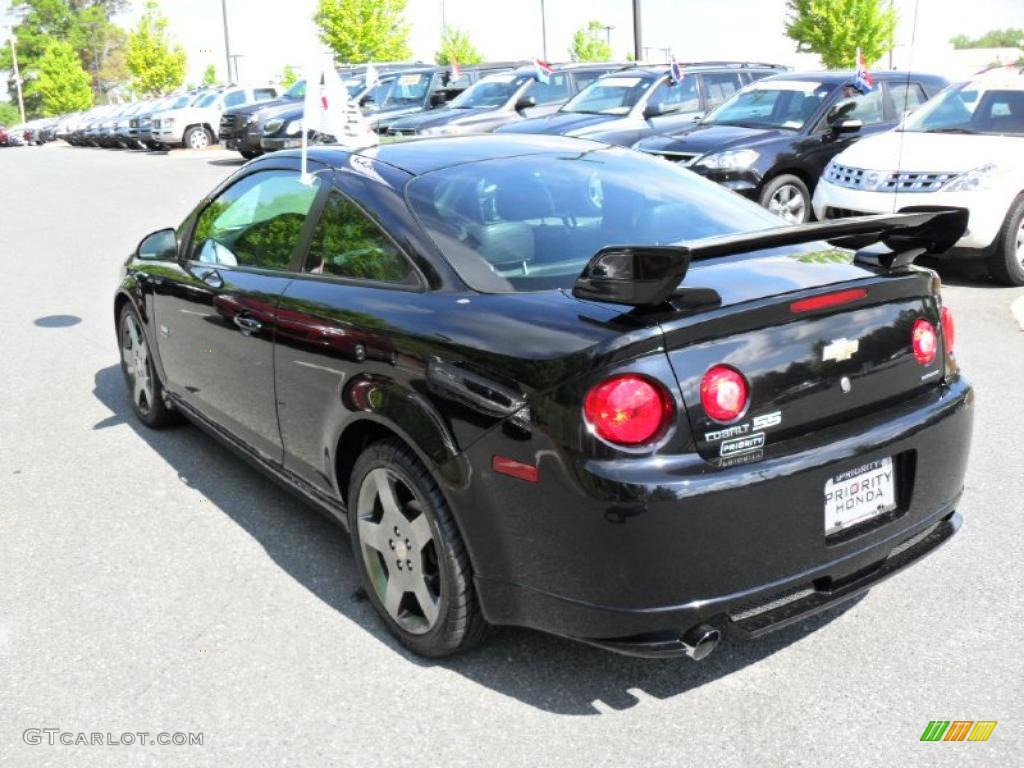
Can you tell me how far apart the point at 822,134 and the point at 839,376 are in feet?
28.6

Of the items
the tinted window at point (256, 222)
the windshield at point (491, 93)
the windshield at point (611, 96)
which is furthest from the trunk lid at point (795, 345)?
the windshield at point (491, 93)

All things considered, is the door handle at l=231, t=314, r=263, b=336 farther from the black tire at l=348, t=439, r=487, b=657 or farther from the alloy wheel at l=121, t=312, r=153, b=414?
the alloy wheel at l=121, t=312, r=153, b=414

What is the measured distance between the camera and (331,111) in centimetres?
493

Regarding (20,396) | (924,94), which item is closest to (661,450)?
(20,396)

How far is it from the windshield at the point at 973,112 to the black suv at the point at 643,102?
4000 mm

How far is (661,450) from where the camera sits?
2.85 meters

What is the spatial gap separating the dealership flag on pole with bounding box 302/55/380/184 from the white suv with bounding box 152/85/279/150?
29467mm

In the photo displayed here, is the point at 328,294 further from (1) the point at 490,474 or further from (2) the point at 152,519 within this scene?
(2) the point at 152,519

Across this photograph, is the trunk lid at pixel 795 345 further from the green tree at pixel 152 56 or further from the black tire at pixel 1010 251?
the green tree at pixel 152 56

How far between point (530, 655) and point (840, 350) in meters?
1.38

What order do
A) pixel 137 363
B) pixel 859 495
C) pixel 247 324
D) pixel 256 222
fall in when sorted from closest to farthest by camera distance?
pixel 859 495 → pixel 247 324 → pixel 256 222 → pixel 137 363

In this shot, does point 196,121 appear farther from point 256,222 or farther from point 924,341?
point 924,341

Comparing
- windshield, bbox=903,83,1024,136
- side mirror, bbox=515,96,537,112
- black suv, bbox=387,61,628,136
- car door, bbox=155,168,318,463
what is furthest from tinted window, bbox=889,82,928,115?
car door, bbox=155,168,318,463

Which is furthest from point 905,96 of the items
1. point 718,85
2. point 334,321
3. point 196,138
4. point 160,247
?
point 196,138
